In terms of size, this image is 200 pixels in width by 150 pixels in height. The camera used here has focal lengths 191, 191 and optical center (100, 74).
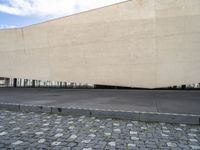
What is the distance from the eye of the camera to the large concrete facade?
32.4 ft

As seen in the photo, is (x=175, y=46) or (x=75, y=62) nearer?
(x=175, y=46)

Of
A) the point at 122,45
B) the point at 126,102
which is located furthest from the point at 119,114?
the point at 122,45

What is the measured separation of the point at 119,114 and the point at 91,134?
1371 millimetres

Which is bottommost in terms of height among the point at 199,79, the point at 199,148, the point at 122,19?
the point at 199,148

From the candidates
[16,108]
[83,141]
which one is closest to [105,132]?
[83,141]

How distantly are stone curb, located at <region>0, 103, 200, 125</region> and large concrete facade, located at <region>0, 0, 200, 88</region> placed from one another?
5.83m

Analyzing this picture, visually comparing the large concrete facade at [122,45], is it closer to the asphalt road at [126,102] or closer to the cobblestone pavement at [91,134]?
the asphalt road at [126,102]

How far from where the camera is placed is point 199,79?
9.85 meters

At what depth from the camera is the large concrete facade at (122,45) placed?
32.4 ft

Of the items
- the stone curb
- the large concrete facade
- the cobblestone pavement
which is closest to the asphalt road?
the stone curb

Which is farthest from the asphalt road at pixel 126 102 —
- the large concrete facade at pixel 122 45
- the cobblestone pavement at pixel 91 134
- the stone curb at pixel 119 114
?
the large concrete facade at pixel 122 45

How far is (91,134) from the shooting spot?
11.8 feet

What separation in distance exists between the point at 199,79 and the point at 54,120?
817 centimetres

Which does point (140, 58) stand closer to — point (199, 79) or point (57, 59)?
point (199, 79)
